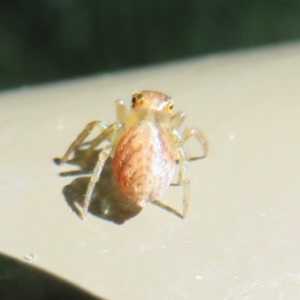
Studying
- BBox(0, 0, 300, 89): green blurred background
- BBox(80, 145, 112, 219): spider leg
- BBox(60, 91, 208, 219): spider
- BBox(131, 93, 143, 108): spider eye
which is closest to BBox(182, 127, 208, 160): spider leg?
BBox(60, 91, 208, 219): spider

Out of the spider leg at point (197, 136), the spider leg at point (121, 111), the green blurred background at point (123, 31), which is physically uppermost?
the spider leg at point (121, 111)

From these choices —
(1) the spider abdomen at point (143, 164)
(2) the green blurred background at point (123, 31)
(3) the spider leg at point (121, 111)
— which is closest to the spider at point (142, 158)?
(1) the spider abdomen at point (143, 164)

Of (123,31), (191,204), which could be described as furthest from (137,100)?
(123,31)

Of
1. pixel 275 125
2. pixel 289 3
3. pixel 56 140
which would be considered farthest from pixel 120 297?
pixel 289 3

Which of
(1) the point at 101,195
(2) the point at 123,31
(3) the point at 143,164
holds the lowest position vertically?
(2) the point at 123,31

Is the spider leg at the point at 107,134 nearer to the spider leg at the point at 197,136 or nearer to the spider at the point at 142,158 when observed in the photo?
the spider at the point at 142,158

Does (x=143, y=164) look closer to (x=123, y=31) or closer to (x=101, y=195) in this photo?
(x=101, y=195)
